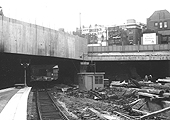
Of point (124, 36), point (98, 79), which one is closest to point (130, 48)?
point (98, 79)

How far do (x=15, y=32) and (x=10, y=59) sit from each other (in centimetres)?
1185

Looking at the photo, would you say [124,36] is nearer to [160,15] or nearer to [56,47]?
[160,15]

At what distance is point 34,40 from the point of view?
28.0m

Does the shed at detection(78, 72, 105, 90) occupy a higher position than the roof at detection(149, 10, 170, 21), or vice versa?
the roof at detection(149, 10, 170, 21)

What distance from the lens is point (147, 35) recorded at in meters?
73.9

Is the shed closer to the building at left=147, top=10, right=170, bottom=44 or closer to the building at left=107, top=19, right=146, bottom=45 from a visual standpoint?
the building at left=107, top=19, right=146, bottom=45

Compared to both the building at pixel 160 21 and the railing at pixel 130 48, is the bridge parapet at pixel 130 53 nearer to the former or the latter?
the railing at pixel 130 48

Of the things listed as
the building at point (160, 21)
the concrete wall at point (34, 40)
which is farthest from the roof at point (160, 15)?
the concrete wall at point (34, 40)

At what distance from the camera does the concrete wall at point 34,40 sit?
23688 mm

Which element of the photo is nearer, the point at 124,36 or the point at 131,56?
the point at 131,56

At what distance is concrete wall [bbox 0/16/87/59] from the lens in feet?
77.7

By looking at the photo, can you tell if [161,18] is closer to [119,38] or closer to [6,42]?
[119,38]

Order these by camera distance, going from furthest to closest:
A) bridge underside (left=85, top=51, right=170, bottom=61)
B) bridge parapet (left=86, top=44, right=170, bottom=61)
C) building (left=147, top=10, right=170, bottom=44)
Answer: building (left=147, top=10, right=170, bottom=44), bridge parapet (left=86, top=44, right=170, bottom=61), bridge underside (left=85, top=51, right=170, bottom=61)

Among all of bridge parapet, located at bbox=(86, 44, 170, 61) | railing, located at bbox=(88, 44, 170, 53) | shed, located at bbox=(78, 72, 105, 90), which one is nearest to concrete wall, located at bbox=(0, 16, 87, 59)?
shed, located at bbox=(78, 72, 105, 90)
